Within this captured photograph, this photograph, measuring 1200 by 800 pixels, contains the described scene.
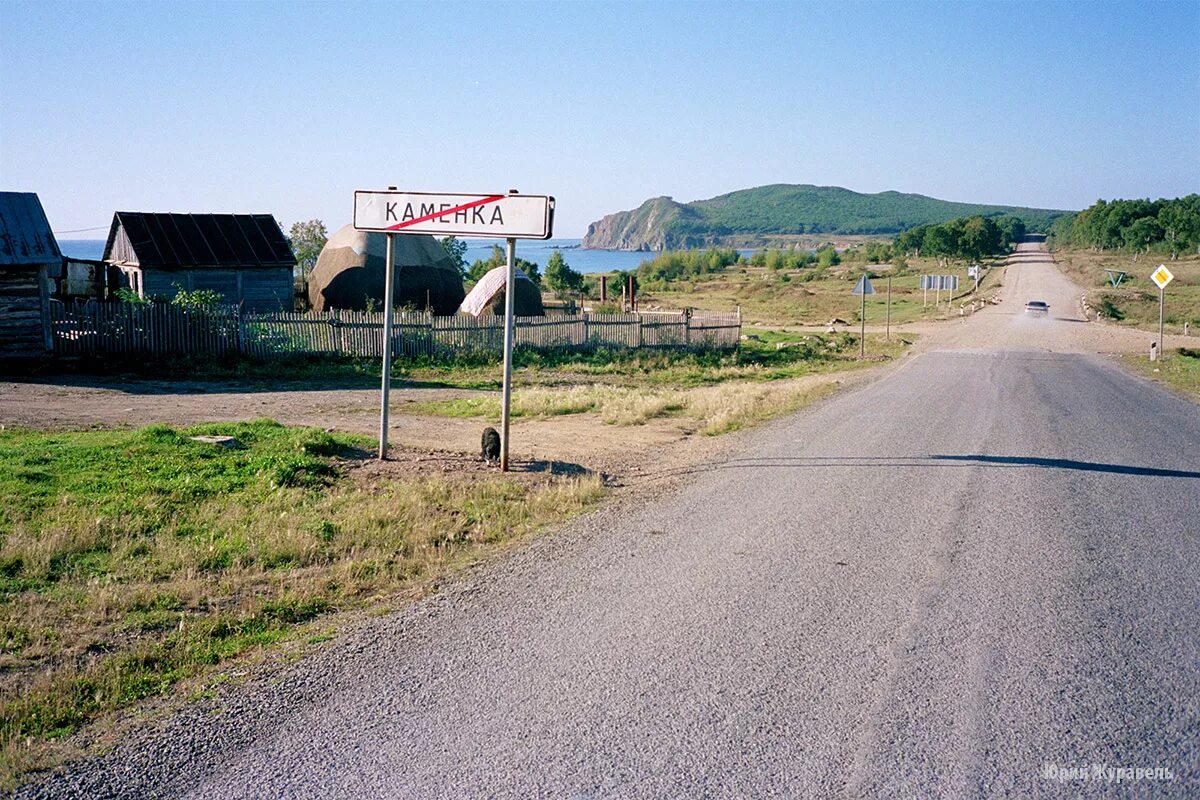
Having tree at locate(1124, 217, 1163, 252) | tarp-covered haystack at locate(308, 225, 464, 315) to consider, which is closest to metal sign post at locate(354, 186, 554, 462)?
tarp-covered haystack at locate(308, 225, 464, 315)

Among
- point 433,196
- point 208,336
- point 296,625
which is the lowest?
point 296,625

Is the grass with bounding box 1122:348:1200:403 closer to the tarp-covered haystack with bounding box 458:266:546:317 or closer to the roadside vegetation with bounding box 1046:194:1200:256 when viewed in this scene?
the tarp-covered haystack with bounding box 458:266:546:317

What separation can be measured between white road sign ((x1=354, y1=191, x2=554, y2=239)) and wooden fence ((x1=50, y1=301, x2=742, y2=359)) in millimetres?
14700

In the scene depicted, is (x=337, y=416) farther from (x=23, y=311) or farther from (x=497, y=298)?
(x=497, y=298)

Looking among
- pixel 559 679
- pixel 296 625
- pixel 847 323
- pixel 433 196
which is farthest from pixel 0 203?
pixel 847 323

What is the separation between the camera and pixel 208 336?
24703 millimetres

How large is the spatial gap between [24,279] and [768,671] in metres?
21.5

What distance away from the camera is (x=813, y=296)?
235 ft

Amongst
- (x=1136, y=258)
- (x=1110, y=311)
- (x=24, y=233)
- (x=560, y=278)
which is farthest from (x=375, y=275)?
(x=1136, y=258)

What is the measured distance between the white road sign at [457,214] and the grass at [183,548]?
9.18 ft

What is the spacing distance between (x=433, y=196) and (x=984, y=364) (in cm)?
2296

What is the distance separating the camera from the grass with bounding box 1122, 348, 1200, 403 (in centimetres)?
2341

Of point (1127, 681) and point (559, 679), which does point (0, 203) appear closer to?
point (559, 679)

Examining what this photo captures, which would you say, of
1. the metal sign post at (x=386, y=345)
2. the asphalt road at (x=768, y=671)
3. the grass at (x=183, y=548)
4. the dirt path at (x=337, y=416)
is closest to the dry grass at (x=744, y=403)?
the dirt path at (x=337, y=416)
